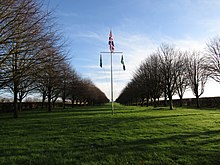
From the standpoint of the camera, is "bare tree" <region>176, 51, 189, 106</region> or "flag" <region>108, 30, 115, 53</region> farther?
"bare tree" <region>176, 51, 189, 106</region>

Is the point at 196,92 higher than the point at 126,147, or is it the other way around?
the point at 196,92

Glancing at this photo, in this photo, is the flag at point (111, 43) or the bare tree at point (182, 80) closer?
the flag at point (111, 43)

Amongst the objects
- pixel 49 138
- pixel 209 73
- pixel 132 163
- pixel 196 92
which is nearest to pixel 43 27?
pixel 49 138

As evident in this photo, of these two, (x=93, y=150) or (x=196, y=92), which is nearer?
(x=93, y=150)

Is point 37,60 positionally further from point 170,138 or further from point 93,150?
point 170,138

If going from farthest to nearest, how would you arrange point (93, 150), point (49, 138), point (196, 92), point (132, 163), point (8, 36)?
point (196, 92), point (49, 138), point (8, 36), point (93, 150), point (132, 163)

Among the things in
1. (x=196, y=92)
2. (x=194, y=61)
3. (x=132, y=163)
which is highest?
(x=194, y=61)

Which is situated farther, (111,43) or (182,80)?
(182,80)

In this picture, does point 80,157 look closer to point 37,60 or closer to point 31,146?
point 31,146

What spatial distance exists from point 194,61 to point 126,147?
169ft

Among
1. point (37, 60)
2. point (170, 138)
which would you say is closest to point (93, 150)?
point (170, 138)

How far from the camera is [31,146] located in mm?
8992

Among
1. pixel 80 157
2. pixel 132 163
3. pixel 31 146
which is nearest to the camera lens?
pixel 132 163

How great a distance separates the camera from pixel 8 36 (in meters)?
9.95
